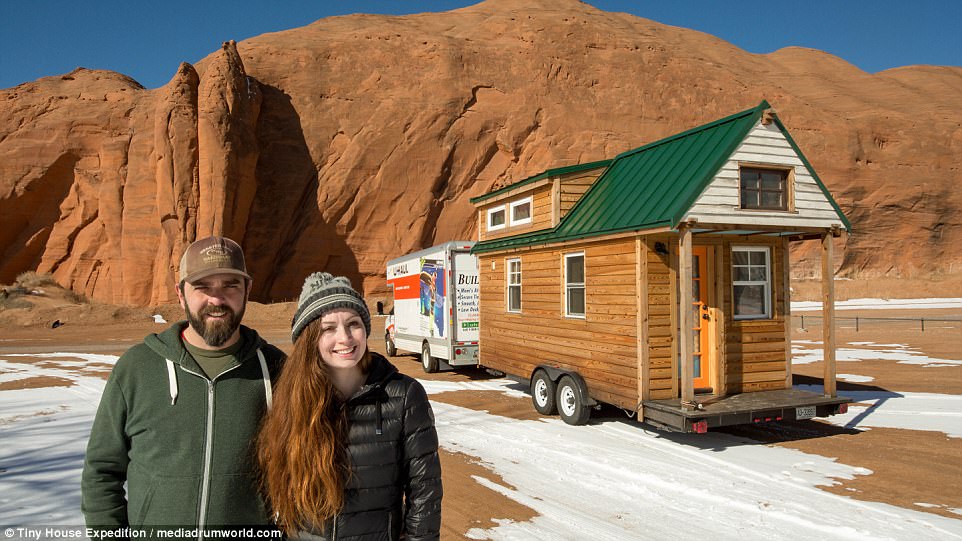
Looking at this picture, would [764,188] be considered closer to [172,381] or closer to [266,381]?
[266,381]

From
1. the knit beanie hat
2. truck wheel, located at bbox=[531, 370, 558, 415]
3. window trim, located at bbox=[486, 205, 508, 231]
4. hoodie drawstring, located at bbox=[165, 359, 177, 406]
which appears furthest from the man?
window trim, located at bbox=[486, 205, 508, 231]

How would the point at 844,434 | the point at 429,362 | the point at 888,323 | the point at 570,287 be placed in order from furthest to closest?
the point at 888,323
the point at 429,362
the point at 570,287
the point at 844,434

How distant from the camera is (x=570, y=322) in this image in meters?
10.6

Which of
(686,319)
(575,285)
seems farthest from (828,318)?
(575,285)

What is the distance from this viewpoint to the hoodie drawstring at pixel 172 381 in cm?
238

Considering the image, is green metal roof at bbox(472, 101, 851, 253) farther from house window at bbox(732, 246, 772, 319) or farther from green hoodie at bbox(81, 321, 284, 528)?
green hoodie at bbox(81, 321, 284, 528)

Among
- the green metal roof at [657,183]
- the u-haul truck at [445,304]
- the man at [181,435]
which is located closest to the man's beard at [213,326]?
the man at [181,435]

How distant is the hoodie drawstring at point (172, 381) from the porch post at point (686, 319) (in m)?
6.95

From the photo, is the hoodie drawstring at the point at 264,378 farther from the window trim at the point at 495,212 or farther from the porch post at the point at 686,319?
the window trim at the point at 495,212

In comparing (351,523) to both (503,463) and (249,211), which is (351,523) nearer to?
(503,463)

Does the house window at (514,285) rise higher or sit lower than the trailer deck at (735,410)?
higher

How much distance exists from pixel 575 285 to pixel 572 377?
1.67m

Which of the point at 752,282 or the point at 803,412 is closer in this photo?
the point at 803,412

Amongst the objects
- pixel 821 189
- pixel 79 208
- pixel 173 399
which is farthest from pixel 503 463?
pixel 79 208
